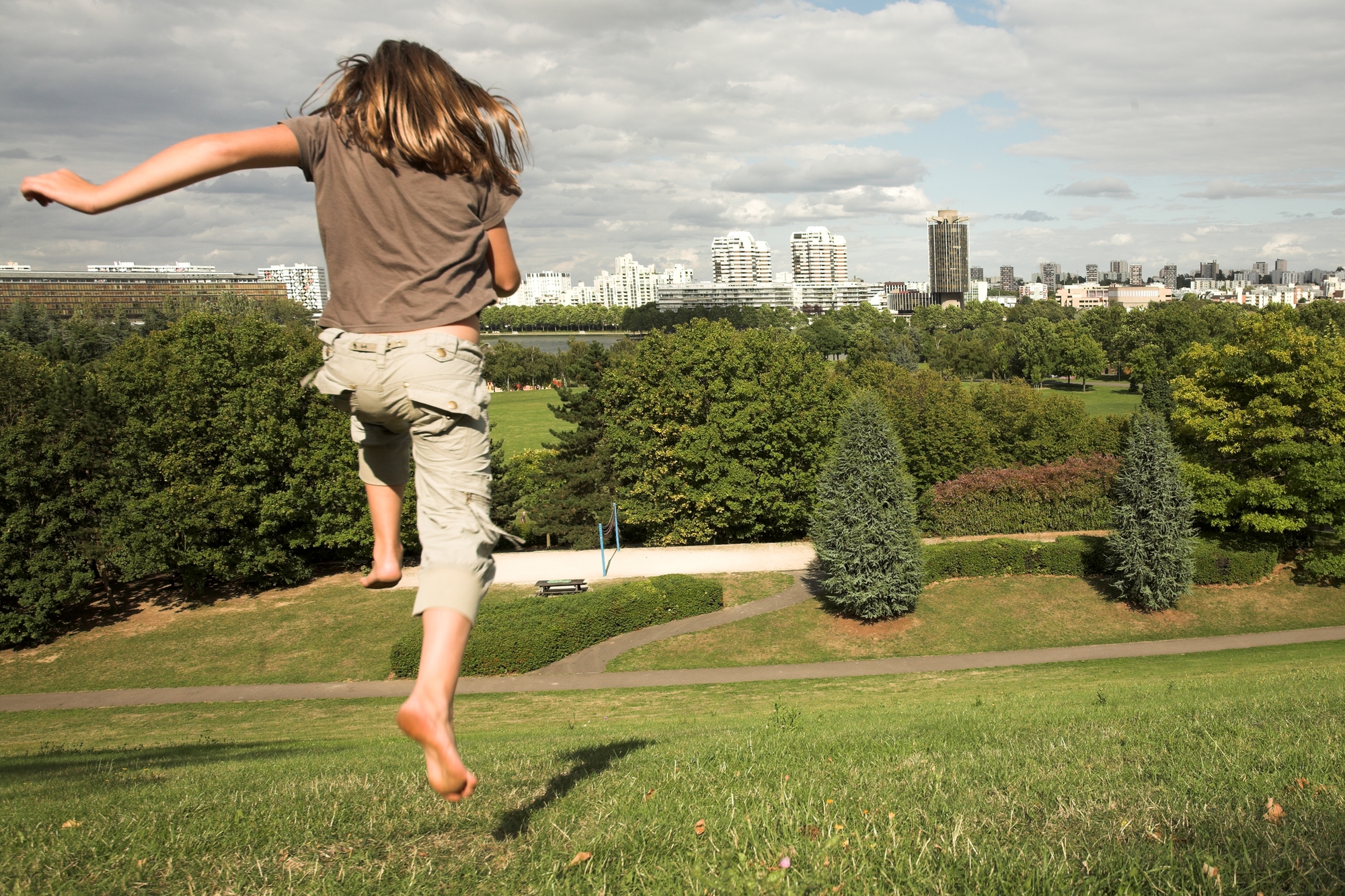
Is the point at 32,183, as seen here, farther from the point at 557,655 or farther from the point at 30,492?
the point at 30,492

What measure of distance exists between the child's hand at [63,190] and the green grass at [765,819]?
233cm

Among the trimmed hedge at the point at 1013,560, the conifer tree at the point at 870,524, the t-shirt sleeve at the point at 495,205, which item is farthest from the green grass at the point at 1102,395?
the t-shirt sleeve at the point at 495,205

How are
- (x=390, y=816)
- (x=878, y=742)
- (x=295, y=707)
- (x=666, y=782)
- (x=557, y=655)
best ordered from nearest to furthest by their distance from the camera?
(x=390, y=816) → (x=666, y=782) → (x=878, y=742) → (x=295, y=707) → (x=557, y=655)

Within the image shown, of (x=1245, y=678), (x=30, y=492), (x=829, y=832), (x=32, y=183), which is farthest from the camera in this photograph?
(x=30, y=492)

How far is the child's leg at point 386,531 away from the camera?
3.32 meters

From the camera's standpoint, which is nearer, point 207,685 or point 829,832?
point 829,832

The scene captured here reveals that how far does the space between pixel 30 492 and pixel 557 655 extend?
68.5ft

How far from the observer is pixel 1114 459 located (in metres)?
39.0

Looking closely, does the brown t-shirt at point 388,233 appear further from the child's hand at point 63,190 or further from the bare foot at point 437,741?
the bare foot at point 437,741

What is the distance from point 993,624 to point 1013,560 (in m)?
4.25

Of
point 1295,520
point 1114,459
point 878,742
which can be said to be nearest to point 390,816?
point 878,742

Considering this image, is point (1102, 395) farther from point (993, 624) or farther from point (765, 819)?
point (765, 819)

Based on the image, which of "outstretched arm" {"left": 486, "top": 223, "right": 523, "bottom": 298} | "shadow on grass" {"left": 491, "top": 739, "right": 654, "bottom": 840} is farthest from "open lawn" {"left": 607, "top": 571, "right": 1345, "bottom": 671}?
"outstretched arm" {"left": 486, "top": 223, "right": 523, "bottom": 298}

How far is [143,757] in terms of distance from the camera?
38.4ft
